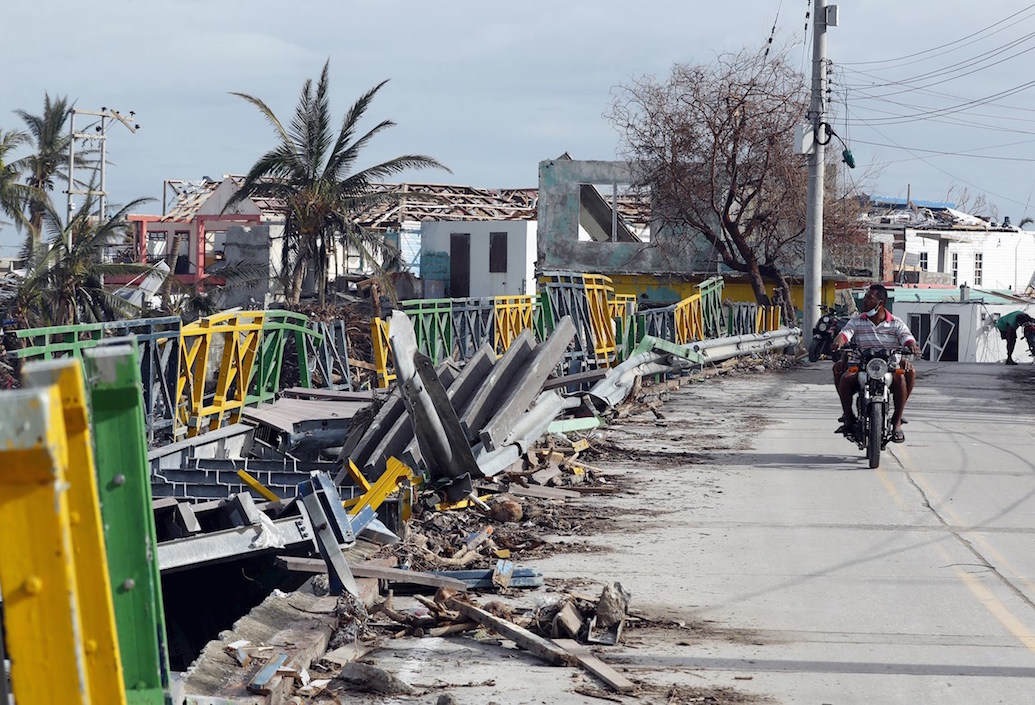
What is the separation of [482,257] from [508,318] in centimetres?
3113

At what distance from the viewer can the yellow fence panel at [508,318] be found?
21.0 meters

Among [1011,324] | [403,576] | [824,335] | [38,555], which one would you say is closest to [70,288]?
[824,335]

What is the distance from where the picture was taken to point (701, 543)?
9031 millimetres

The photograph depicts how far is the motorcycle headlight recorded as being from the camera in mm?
12578

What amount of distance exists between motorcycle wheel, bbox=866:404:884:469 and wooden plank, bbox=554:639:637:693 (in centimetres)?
711

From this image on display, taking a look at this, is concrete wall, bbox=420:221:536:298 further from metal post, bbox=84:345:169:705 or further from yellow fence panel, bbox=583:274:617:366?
metal post, bbox=84:345:169:705

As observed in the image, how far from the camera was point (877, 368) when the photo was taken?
495 inches

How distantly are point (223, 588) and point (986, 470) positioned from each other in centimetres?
812

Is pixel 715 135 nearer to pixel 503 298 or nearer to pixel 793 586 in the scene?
pixel 503 298

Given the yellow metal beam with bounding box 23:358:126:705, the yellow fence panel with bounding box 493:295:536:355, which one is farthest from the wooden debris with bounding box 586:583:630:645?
the yellow fence panel with bounding box 493:295:536:355

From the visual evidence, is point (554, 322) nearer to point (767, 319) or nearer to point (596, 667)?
point (767, 319)

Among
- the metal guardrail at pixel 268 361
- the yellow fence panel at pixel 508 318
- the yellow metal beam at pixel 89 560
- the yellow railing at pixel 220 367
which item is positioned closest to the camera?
the yellow metal beam at pixel 89 560

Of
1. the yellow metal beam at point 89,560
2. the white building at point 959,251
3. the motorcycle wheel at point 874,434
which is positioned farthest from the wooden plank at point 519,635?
the white building at point 959,251

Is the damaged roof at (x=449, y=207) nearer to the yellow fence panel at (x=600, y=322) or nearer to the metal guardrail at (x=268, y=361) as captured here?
the yellow fence panel at (x=600, y=322)
